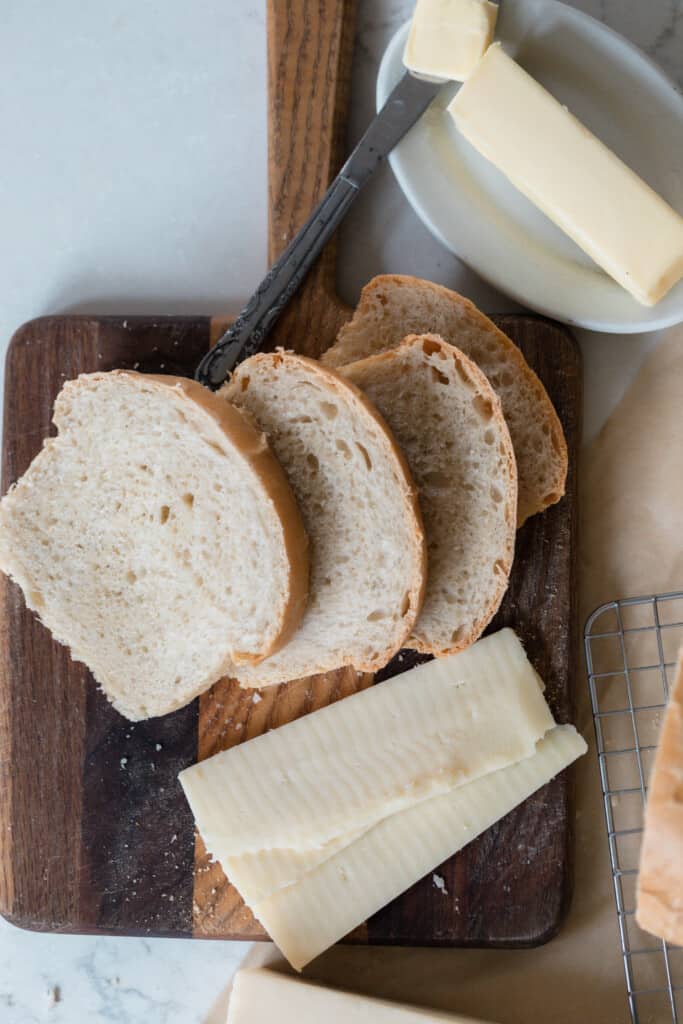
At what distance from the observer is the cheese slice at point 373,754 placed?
223cm

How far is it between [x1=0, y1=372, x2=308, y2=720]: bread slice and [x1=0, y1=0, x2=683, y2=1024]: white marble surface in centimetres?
42

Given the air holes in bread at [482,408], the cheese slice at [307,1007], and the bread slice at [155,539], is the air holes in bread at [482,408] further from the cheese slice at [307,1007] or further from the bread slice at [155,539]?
the cheese slice at [307,1007]

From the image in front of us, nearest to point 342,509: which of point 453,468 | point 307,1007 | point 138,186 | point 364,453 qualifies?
point 364,453

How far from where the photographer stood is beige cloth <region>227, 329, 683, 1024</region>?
2295mm

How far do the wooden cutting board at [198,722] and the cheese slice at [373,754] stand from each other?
0.07 metres

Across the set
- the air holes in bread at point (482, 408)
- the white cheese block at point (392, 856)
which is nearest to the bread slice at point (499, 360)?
the air holes in bread at point (482, 408)

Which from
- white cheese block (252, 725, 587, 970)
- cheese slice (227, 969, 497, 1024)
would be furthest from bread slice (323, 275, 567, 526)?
cheese slice (227, 969, 497, 1024)

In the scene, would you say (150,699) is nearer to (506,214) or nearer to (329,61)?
(506,214)

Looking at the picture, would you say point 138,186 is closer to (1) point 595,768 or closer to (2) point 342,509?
(2) point 342,509

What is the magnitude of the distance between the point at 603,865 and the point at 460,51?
1.78 metres

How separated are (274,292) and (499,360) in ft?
1.69

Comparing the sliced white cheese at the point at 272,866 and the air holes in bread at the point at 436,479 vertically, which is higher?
the air holes in bread at the point at 436,479

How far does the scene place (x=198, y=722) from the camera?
2.34 meters

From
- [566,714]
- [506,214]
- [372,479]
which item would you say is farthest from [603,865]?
[506,214]
